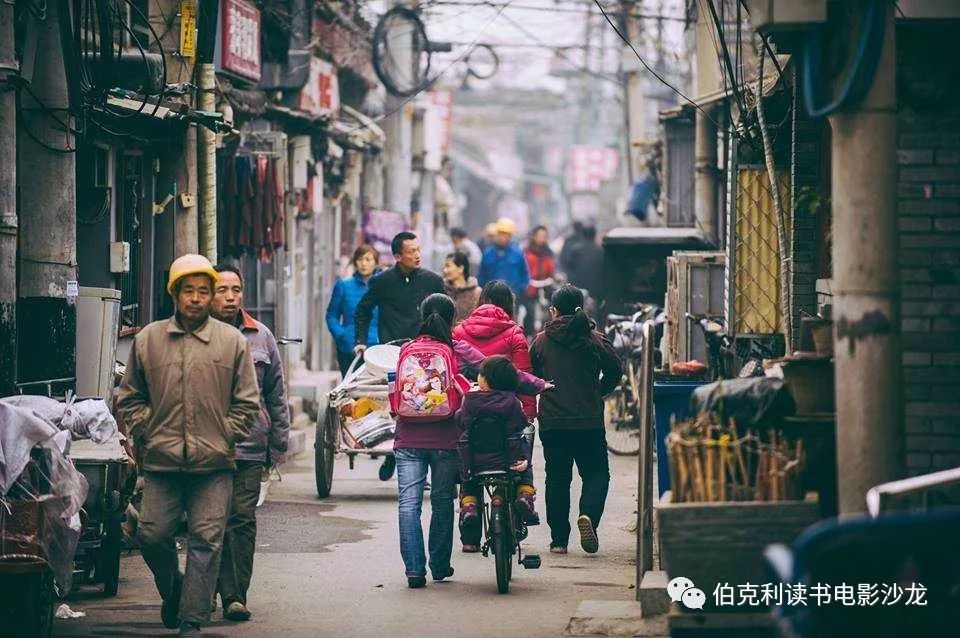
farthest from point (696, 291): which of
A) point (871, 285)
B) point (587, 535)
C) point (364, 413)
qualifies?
point (871, 285)

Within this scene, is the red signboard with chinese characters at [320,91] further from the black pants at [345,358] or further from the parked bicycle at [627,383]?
the black pants at [345,358]

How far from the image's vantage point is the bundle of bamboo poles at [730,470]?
7.71m

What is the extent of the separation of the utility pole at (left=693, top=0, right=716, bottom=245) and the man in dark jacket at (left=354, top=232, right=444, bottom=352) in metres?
7.40

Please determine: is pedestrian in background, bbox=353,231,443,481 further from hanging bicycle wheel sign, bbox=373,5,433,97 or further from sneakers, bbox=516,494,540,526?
hanging bicycle wheel sign, bbox=373,5,433,97

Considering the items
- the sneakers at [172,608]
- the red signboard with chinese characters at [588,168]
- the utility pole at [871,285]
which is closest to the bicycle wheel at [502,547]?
the sneakers at [172,608]

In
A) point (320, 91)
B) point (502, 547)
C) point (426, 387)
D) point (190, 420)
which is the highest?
point (320, 91)

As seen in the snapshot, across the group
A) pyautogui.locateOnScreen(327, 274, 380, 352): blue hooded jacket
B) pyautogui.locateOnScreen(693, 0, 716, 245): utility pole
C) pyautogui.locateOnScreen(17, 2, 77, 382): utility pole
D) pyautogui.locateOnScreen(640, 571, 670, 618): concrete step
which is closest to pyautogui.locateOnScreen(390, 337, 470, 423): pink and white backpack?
pyautogui.locateOnScreen(640, 571, 670, 618): concrete step

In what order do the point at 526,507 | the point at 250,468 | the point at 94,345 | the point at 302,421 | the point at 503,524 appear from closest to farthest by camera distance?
the point at 250,468 → the point at 503,524 → the point at 526,507 → the point at 94,345 → the point at 302,421

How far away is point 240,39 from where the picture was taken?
17594 mm

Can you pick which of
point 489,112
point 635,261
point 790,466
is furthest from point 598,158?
point 790,466

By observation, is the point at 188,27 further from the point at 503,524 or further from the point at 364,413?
the point at 503,524

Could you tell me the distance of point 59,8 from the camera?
1245 cm

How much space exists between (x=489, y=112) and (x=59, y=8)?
7760cm

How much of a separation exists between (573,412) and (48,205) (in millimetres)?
4112
